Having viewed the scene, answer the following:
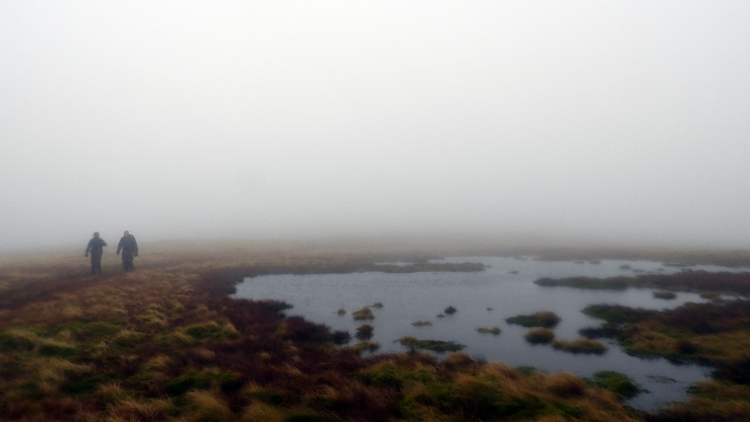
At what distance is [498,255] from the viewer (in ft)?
202

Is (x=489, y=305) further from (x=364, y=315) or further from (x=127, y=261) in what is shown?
(x=127, y=261)

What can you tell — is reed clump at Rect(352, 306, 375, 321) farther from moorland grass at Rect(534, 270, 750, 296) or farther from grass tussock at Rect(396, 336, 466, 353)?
moorland grass at Rect(534, 270, 750, 296)

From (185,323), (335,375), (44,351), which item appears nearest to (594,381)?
(335,375)

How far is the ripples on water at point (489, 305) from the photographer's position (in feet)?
49.7

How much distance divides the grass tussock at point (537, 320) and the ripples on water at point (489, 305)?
1.63ft

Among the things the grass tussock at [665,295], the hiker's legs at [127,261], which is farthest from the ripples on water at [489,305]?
the hiker's legs at [127,261]

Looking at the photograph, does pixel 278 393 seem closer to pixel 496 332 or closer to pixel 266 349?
pixel 266 349

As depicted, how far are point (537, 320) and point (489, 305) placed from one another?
4.92 m

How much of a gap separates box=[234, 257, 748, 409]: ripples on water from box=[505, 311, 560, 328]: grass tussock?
0.50 metres

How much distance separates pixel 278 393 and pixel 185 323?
38.0 ft

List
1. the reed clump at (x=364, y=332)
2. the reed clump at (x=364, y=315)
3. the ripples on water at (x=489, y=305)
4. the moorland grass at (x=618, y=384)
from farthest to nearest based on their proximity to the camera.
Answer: the reed clump at (x=364, y=315) → the reed clump at (x=364, y=332) → the ripples on water at (x=489, y=305) → the moorland grass at (x=618, y=384)

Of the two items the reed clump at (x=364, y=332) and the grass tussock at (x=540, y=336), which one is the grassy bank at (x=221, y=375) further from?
the grass tussock at (x=540, y=336)

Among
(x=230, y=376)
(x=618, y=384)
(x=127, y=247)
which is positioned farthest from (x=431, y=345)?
(x=127, y=247)

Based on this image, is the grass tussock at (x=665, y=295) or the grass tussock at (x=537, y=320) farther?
the grass tussock at (x=665, y=295)
